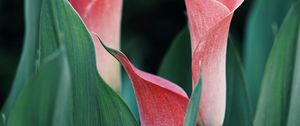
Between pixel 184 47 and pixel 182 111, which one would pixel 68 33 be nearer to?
pixel 182 111

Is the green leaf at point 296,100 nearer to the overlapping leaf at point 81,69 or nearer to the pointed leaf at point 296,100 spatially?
the pointed leaf at point 296,100

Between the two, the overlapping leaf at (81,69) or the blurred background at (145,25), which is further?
the blurred background at (145,25)

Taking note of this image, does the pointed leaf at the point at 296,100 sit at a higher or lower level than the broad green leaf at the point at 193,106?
lower

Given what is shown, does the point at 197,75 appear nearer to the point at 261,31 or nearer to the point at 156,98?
the point at 156,98

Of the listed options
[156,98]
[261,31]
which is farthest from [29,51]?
[261,31]

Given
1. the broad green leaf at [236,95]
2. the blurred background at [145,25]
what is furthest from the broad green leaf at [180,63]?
the blurred background at [145,25]

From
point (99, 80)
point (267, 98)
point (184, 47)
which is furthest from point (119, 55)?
point (184, 47)
